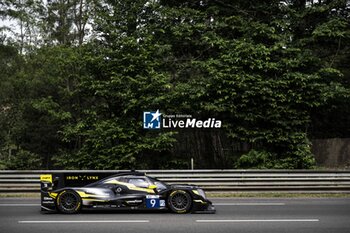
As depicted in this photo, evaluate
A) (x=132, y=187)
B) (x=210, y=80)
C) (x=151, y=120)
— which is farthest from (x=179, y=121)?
(x=132, y=187)

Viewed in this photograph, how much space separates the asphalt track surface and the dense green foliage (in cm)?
815

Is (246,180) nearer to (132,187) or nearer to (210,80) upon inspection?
(210,80)

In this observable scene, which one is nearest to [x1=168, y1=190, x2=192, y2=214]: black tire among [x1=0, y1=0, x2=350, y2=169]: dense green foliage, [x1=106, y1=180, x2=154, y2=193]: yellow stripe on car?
[x1=106, y1=180, x2=154, y2=193]: yellow stripe on car

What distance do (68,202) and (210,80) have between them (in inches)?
438

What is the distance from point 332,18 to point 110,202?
15666 millimetres

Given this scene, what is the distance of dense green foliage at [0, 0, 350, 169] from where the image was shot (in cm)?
2142

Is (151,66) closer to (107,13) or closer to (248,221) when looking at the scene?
(107,13)

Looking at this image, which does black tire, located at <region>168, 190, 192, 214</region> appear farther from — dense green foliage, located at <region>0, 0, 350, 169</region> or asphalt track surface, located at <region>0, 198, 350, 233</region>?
dense green foliage, located at <region>0, 0, 350, 169</region>

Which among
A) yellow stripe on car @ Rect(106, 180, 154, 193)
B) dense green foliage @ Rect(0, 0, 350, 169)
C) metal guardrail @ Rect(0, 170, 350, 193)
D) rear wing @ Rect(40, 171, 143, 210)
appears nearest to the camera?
yellow stripe on car @ Rect(106, 180, 154, 193)

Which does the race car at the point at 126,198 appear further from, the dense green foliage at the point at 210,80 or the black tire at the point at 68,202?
the dense green foliage at the point at 210,80

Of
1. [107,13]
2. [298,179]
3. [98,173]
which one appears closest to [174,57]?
[107,13]

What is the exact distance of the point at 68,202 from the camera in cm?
1233

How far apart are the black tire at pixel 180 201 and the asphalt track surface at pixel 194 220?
12.6 inches

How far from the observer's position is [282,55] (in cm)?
2250
